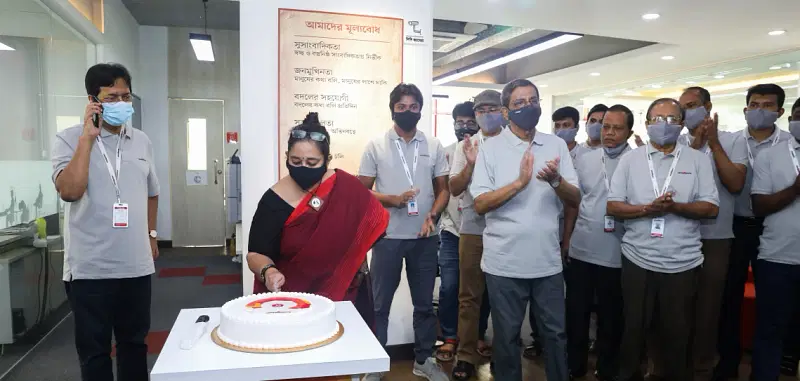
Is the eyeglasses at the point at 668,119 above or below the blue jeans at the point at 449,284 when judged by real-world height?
above

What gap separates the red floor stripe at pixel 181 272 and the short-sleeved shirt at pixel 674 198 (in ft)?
16.8

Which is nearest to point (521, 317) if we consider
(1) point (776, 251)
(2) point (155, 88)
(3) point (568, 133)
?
(1) point (776, 251)

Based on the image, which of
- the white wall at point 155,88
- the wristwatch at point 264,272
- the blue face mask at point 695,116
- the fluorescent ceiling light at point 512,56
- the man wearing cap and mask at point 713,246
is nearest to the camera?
the wristwatch at point 264,272

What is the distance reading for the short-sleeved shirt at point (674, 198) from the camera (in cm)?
261

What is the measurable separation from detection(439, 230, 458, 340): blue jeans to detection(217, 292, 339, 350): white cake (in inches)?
82.3

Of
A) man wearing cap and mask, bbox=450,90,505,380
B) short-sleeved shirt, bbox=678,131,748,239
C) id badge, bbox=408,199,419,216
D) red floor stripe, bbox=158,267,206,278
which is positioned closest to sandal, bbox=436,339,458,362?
man wearing cap and mask, bbox=450,90,505,380

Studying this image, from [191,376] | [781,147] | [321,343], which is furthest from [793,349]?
[191,376]

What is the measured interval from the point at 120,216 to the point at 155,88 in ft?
20.5

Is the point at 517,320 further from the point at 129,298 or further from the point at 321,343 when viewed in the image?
the point at 129,298

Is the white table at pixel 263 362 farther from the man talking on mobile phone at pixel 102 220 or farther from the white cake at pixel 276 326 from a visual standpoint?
the man talking on mobile phone at pixel 102 220

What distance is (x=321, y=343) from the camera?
1.36 meters

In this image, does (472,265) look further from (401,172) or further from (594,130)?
(594,130)

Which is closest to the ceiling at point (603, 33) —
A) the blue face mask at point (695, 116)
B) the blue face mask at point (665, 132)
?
the blue face mask at point (695, 116)

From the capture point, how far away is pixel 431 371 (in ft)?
10.1
